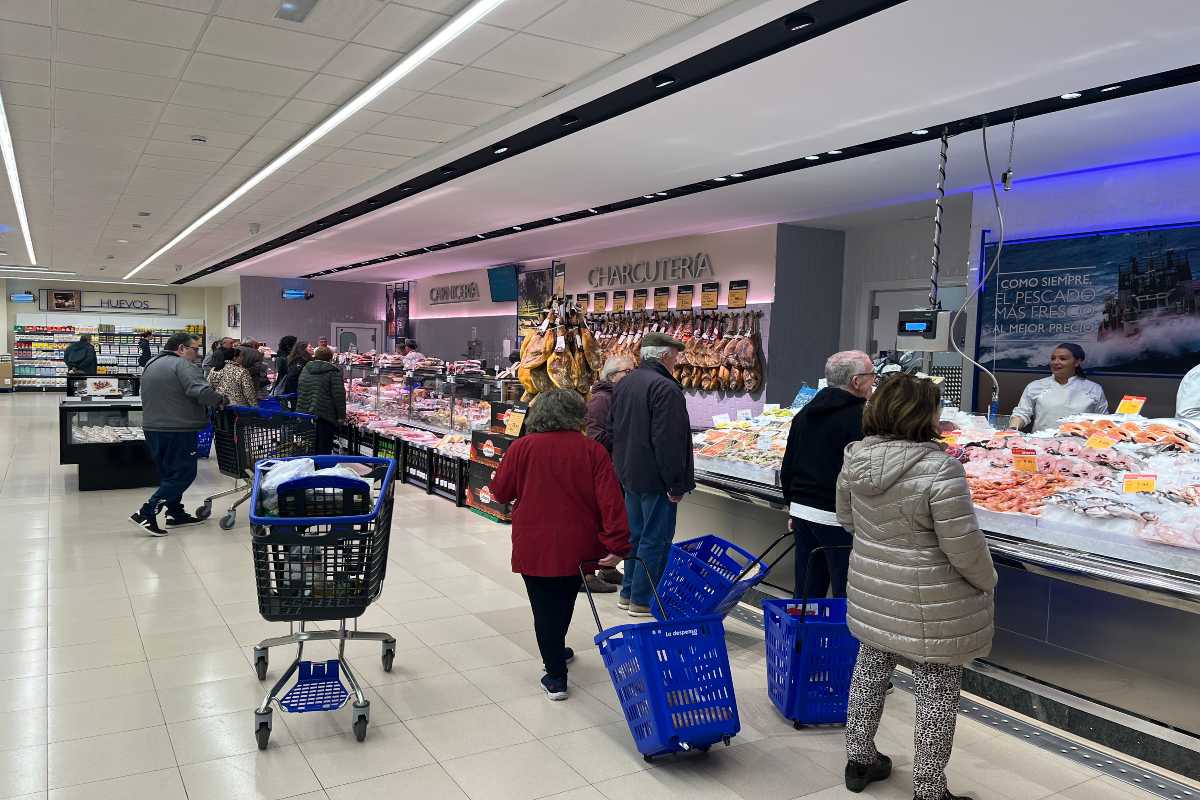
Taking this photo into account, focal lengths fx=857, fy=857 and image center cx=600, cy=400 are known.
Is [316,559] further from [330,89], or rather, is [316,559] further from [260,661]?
[330,89]

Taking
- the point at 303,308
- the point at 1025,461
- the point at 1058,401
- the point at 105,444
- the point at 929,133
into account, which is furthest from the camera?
the point at 303,308

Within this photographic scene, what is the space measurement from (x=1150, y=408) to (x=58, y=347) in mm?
29624

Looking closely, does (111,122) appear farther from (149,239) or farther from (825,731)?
(149,239)

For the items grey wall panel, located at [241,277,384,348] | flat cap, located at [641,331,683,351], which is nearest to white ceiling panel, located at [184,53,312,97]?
flat cap, located at [641,331,683,351]

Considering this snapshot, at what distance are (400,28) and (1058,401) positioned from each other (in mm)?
4969

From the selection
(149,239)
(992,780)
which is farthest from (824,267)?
(149,239)

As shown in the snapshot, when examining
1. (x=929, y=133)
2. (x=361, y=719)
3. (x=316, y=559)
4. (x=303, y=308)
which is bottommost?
(x=361, y=719)

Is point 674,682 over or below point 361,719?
over

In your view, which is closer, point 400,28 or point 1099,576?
point 1099,576

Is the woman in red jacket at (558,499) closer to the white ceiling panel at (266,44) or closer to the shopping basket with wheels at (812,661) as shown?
the shopping basket with wheels at (812,661)

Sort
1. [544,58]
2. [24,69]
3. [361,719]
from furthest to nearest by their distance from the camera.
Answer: [24,69], [544,58], [361,719]

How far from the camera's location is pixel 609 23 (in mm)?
4473

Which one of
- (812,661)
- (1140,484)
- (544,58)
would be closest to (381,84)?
(544,58)

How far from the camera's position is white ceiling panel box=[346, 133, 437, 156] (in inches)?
281
